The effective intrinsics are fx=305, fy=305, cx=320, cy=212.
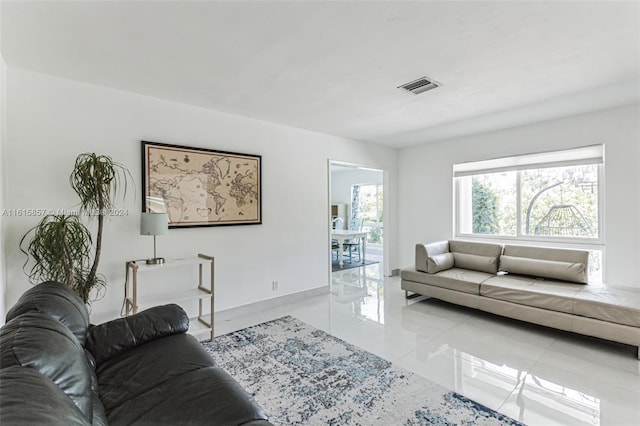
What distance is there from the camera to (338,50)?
2.32 metres

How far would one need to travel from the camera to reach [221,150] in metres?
3.73

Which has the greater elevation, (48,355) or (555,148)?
(555,148)

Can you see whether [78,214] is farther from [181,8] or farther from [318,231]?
[318,231]

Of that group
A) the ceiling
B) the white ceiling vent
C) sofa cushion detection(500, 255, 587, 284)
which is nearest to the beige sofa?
sofa cushion detection(500, 255, 587, 284)

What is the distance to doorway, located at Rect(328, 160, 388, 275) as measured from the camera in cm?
867

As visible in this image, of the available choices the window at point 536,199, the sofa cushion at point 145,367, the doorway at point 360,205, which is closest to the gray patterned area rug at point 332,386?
the sofa cushion at point 145,367

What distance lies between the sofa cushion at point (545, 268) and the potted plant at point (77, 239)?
461 cm

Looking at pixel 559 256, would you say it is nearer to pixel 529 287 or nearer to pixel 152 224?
pixel 529 287

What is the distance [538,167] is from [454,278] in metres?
2.11

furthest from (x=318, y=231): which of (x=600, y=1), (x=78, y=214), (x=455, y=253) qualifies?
(x=600, y=1)

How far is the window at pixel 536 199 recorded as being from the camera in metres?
3.99

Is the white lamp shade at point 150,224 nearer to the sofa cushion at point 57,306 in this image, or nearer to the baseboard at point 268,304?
the sofa cushion at point 57,306

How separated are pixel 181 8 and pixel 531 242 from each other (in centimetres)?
507

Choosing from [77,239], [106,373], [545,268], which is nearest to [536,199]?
[545,268]
